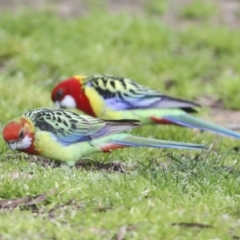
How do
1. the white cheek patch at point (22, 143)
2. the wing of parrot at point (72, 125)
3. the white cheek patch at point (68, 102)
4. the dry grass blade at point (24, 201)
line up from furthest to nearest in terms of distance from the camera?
the white cheek patch at point (68, 102)
the wing of parrot at point (72, 125)
the white cheek patch at point (22, 143)
the dry grass blade at point (24, 201)

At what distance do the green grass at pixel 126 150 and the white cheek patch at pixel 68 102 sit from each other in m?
0.44

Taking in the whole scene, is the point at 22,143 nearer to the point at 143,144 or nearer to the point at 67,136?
the point at 67,136

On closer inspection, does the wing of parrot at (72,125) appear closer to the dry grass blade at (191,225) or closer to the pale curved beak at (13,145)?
the pale curved beak at (13,145)

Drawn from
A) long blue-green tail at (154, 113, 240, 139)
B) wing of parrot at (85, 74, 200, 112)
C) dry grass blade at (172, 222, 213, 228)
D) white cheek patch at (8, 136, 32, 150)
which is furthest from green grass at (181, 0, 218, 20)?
dry grass blade at (172, 222, 213, 228)

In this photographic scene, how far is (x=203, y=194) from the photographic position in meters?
5.03

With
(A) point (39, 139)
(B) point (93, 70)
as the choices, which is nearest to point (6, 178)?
(A) point (39, 139)

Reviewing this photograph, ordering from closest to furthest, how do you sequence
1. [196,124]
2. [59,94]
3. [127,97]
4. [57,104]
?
[196,124]
[127,97]
[59,94]
[57,104]

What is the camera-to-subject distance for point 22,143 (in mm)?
5617

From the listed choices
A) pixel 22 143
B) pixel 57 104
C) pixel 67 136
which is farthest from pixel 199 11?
pixel 22 143

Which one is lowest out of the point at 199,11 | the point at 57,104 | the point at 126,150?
the point at 126,150

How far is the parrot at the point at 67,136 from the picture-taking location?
5648 millimetres

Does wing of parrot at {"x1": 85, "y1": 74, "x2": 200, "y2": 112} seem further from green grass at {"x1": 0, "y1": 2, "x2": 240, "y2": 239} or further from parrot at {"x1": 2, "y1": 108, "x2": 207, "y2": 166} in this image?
parrot at {"x1": 2, "y1": 108, "x2": 207, "y2": 166}

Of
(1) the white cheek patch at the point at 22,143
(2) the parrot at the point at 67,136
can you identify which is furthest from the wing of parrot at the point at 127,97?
(1) the white cheek patch at the point at 22,143

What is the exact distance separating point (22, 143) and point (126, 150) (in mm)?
997
